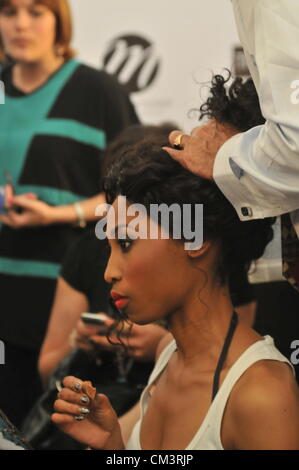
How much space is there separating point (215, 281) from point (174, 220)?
14cm

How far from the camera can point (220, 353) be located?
58.0 inches

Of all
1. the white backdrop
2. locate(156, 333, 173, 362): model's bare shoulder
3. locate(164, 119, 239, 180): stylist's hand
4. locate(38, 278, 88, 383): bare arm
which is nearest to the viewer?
locate(164, 119, 239, 180): stylist's hand

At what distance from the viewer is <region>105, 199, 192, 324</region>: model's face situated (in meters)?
1.44

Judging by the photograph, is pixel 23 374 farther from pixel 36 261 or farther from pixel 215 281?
pixel 215 281

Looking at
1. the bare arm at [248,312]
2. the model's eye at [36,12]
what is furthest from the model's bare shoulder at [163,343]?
the model's eye at [36,12]

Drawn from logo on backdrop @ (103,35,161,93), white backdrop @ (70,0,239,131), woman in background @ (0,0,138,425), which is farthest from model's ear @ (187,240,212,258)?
logo on backdrop @ (103,35,161,93)

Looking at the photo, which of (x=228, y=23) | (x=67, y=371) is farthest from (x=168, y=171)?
(x=228, y=23)

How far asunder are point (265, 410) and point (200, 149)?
0.42 meters

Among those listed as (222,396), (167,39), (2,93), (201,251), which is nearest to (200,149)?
(201,251)

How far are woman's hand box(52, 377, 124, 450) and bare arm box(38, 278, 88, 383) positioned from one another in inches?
31.8

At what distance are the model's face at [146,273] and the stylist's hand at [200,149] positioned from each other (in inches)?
4.5

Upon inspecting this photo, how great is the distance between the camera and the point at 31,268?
2.52 meters

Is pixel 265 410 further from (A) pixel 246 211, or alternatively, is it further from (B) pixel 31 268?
(B) pixel 31 268

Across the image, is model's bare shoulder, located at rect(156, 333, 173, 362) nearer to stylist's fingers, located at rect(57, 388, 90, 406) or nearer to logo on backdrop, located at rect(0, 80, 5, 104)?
stylist's fingers, located at rect(57, 388, 90, 406)
